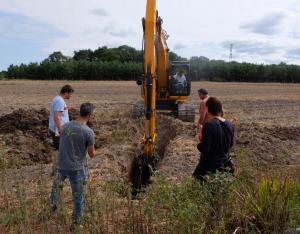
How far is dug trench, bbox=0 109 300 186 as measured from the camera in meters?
9.94

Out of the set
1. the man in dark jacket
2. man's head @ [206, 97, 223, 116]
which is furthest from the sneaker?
man's head @ [206, 97, 223, 116]

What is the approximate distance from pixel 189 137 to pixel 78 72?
60.0 m

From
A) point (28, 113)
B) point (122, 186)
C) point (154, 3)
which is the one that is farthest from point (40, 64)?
point (122, 186)

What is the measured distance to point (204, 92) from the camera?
36.4 ft

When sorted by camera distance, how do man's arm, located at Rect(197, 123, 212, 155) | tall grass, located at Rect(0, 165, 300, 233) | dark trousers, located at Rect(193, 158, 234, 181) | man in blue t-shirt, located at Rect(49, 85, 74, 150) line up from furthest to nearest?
man in blue t-shirt, located at Rect(49, 85, 74, 150), dark trousers, located at Rect(193, 158, 234, 181), man's arm, located at Rect(197, 123, 212, 155), tall grass, located at Rect(0, 165, 300, 233)

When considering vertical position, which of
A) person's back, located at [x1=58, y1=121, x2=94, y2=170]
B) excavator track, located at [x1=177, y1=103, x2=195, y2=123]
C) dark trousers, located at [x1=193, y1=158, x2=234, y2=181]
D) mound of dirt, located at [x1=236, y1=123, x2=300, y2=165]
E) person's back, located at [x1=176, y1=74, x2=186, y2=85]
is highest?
person's back, located at [x1=176, y1=74, x2=186, y2=85]

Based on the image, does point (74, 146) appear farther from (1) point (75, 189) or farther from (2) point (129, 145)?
(2) point (129, 145)

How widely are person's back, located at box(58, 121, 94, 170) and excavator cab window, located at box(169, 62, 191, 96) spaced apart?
11.3 metres

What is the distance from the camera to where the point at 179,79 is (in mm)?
17312

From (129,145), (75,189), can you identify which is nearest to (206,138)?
(75,189)

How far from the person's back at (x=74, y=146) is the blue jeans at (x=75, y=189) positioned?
9cm

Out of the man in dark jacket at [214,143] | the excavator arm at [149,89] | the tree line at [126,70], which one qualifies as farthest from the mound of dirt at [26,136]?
the tree line at [126,70]

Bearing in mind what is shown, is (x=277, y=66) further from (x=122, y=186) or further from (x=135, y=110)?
(x=122, y=186)

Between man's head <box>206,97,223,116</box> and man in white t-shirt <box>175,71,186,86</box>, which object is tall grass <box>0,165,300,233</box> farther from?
man in white t-shirt <box>175,71,186,86</box>
